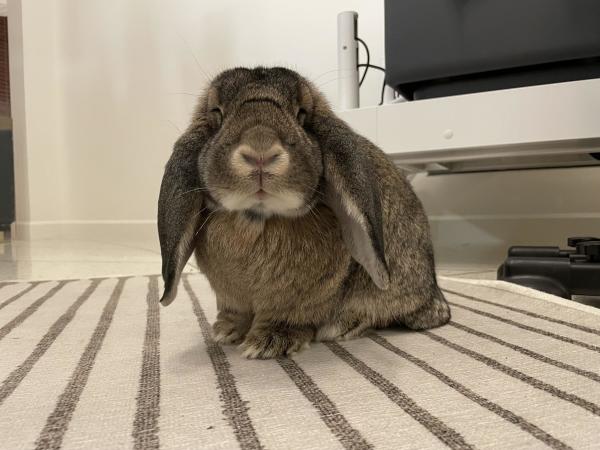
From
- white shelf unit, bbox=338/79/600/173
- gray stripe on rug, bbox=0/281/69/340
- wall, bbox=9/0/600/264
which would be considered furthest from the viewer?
wall, bbox=9/0/600/264

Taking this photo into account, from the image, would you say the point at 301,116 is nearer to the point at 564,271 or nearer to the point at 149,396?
the point at 149,396

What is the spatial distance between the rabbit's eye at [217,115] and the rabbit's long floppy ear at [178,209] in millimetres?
49

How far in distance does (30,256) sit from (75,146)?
4.32 ft

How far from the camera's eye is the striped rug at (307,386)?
1.86ft

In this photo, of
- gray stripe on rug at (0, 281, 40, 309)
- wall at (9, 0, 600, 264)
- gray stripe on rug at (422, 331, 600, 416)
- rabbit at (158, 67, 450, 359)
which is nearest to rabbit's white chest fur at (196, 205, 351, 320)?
rabbit at (158, 67, 450, 359)

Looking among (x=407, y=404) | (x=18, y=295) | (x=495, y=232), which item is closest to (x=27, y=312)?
(x=18, y=295)

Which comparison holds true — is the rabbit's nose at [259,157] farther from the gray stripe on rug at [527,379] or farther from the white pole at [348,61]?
the white pole at [348,61]

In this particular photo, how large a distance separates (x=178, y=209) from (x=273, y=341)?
271 millimetres

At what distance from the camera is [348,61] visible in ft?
7.02

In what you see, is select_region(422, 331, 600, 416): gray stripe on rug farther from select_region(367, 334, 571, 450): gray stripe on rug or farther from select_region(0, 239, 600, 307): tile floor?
select_region(0, 239, 600, 307): tile floor

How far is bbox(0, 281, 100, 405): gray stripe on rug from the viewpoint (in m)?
0.74

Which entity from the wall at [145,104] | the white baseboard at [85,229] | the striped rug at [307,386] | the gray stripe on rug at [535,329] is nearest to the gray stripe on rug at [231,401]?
the striped rug at [307,386]

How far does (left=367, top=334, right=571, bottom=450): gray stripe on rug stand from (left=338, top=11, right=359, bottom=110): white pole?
1423 mm

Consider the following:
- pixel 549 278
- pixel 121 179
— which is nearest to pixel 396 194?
pixel 549 278
